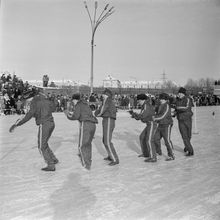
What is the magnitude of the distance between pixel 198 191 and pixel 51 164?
2634 mm

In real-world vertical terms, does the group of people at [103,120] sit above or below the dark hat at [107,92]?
below

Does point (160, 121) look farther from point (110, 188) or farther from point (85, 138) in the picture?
point (110, 188)

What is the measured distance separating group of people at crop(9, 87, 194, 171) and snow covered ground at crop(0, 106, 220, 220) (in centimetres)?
25

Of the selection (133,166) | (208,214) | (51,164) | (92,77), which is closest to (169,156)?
(133,166)

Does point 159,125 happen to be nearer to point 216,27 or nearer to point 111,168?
point 111,168

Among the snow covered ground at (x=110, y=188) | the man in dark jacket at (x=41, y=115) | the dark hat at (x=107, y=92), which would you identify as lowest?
the snow covered ground at (x=110, y=188)

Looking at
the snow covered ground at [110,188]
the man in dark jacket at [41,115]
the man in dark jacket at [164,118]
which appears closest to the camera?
the snow covered ground at [110,188]

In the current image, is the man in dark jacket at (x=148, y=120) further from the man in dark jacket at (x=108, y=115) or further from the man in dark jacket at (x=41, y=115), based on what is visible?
the man in dark jacket at (x=41, y=115)

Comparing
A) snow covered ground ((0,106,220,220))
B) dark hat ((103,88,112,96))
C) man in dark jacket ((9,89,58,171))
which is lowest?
snow covered ground ((0,106,220,220))

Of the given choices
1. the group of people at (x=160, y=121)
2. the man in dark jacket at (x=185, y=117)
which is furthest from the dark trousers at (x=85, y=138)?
the man in dark jacket at (x=185, y=117)

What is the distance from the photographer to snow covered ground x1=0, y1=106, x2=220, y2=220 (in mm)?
4117

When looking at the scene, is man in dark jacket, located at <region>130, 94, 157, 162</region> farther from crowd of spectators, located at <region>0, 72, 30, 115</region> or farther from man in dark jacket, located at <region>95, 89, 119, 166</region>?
crowd of spectators, located at <region>0, 72, 30, 115</region>

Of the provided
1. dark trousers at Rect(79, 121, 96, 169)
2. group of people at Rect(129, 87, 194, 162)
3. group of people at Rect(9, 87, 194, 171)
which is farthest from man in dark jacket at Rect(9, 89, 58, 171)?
group of people at Rect(129, 87, 194, 162)

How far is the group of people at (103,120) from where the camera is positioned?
6.29m
